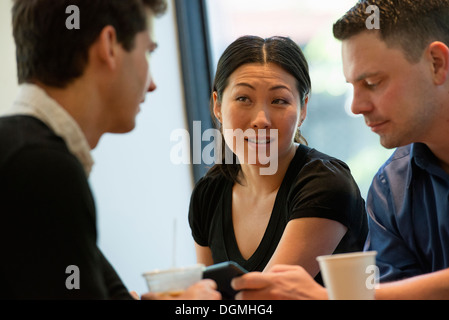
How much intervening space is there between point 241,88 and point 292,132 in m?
Answer: 0.22

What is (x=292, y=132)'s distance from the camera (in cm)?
190

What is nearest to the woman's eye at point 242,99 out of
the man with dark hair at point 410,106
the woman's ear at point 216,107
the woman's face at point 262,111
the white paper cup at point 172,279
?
the woman's face at point 262,111

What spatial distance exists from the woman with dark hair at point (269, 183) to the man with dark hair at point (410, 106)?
183 mm

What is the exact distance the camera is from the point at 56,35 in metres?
1.14

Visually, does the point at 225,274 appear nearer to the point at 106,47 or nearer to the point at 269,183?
the point at 106,47

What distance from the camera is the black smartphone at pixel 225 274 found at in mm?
1198

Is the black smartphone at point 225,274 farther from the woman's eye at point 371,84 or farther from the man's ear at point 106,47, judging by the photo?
the woman's eye at point 371,84

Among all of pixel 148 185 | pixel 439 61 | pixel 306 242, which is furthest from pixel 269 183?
pixel 148 185

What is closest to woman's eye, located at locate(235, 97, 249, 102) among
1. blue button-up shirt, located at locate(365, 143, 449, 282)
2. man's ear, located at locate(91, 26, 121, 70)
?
blue button-up shirt, located at locate(365, 143, 449, 282)

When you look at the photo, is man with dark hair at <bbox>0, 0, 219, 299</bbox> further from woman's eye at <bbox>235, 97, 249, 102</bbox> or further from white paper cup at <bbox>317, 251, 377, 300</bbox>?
woman's eye at <bbox>235, 97, 249, 102</bbox>

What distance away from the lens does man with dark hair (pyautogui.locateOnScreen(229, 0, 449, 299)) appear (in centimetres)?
→ 155

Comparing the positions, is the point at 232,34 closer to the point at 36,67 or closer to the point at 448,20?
the point at 448,20

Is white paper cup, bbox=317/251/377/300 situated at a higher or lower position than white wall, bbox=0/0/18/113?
lower
